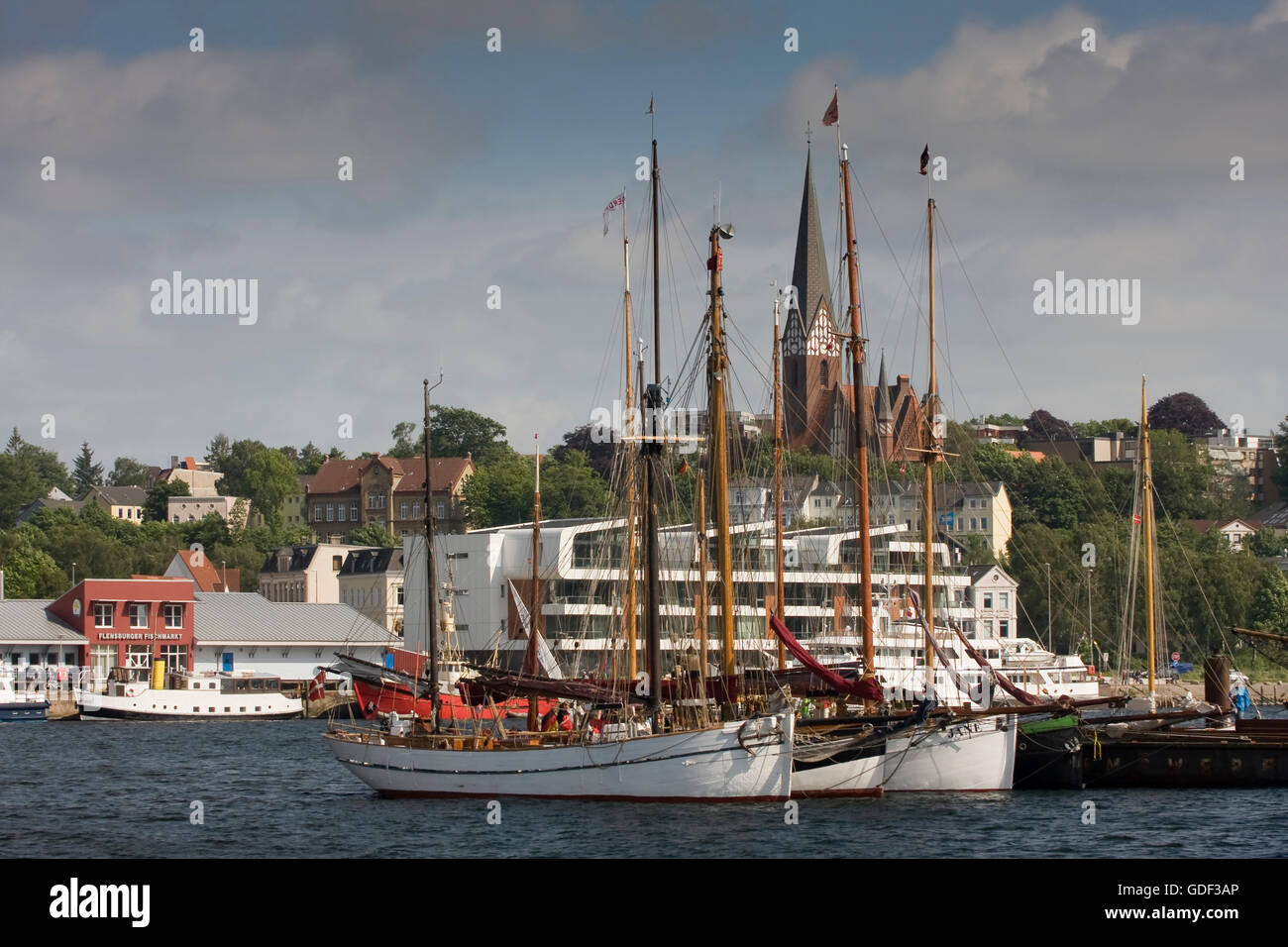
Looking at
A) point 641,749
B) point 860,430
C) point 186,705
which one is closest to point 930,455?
point 860,430

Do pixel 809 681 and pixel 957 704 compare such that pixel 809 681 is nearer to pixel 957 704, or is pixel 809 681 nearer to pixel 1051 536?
pixel 957 704

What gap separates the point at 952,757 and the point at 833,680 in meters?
4.33

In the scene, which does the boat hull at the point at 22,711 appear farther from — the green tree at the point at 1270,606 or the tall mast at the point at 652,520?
the green tree at the point at 1270,606

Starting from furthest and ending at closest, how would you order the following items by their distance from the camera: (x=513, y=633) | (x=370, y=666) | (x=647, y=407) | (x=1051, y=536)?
(x=1051, y=536), (x=513, y=633), (x=370, y=666), (x=647, y=407)

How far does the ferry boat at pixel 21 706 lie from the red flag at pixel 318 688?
18.8 m

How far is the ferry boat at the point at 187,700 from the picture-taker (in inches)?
4402

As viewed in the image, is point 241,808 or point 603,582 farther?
point 603,582

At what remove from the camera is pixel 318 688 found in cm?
12425

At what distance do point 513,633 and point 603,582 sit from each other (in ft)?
24.3

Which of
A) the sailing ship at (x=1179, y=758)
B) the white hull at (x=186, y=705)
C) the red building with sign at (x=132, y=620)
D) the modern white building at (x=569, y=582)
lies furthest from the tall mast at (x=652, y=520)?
the red building with sign at (x=132, y=620)

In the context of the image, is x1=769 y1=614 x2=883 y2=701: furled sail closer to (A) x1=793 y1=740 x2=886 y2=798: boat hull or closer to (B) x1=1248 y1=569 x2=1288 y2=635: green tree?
(A) x1=793 y1=740 x2=886 y2=798: boat hull
